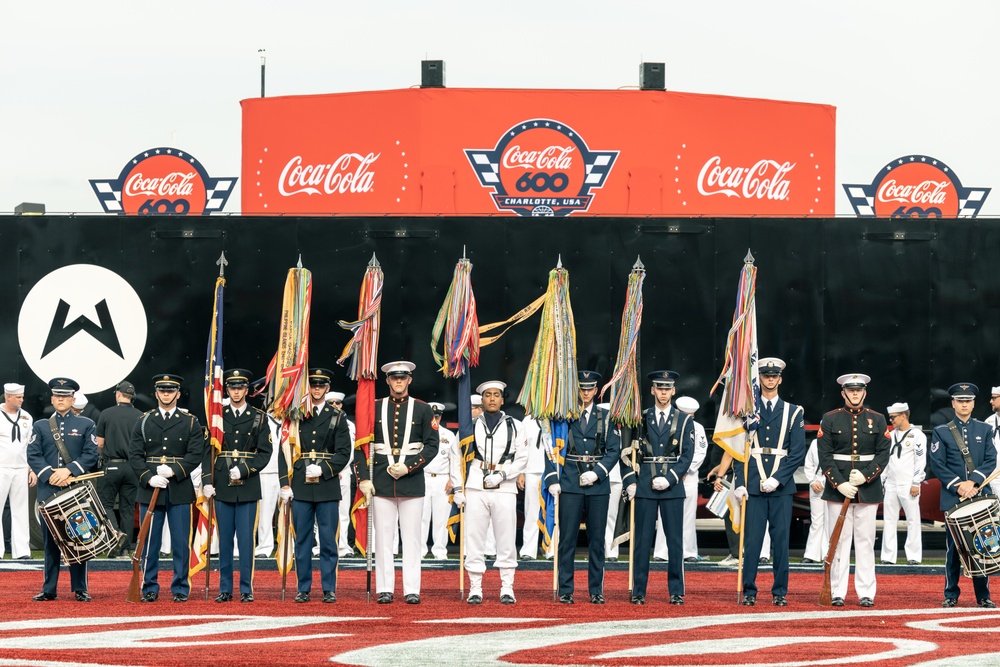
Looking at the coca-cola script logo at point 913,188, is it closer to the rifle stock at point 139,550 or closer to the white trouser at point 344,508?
the white trouser at point 344,508

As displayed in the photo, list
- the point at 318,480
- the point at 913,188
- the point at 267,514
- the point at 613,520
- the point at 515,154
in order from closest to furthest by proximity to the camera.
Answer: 1. the point at 318,480
2. the point at 613,520
3. the point at 267,514
4. the point at 515,154
5. the point at 913,188

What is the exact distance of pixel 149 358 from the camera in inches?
640

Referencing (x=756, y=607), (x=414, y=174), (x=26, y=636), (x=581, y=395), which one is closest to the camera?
(x=26, y=636)

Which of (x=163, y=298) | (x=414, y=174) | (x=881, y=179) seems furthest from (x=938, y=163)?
(x=163, y=298)

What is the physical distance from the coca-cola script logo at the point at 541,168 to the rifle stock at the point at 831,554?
1249 centimetres

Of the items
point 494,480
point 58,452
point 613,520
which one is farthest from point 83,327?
point 494,480

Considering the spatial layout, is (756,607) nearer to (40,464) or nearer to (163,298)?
(40,464)

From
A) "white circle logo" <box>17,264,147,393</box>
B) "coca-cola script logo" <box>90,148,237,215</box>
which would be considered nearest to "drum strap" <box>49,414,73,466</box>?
"white circle logo" <box>17,264,147,393</box>

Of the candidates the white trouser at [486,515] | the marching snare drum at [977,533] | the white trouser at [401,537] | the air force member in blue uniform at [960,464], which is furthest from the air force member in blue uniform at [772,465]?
the white trouser at [401,537]

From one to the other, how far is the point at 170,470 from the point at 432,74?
1449 cm

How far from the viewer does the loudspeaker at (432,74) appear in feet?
83.5

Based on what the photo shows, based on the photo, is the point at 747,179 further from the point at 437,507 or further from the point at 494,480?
the point at 494,480

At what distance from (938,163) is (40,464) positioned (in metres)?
20.9

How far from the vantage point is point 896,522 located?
15.9 meters
